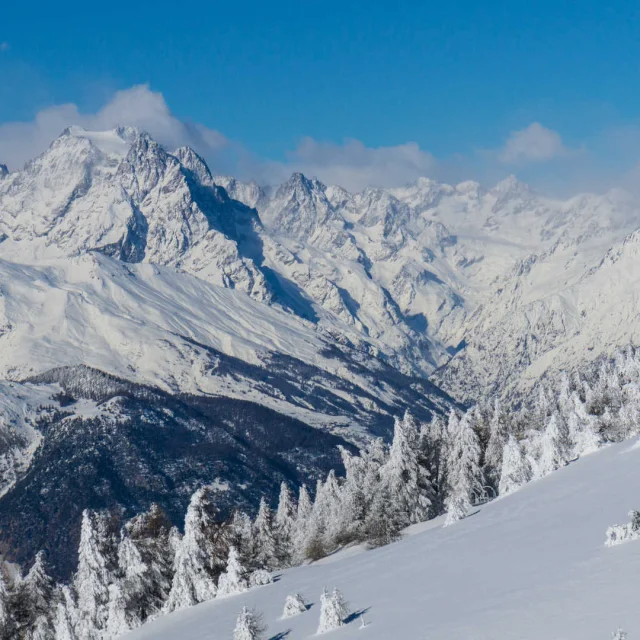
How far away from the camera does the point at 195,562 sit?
52438 millimetres

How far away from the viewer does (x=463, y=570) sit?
34.2 meters

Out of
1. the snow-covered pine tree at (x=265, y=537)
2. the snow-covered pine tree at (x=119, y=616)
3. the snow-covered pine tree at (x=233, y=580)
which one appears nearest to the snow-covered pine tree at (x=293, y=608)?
the snow-covered pine tree at (x=233, y=580)

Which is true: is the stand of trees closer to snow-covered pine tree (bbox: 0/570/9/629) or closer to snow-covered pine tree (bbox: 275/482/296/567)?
snow-covered pine tree (bbox: 0/570/9/629)

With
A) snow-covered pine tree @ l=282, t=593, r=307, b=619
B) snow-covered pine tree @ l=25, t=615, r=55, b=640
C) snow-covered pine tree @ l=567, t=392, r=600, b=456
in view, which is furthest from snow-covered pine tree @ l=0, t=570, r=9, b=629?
snow-covered pine tree @ l=567, t=392, r=600, b=456

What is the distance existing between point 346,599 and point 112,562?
29965 mm

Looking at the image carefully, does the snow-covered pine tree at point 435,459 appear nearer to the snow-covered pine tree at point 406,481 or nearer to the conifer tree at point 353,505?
the snow-covered pine tree at point 406,481

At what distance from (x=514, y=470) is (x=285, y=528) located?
147 feet

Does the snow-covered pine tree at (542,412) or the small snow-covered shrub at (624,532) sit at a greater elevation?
the snow-covered pine tree at (542,412)

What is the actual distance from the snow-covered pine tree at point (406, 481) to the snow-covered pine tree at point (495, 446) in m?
6.82

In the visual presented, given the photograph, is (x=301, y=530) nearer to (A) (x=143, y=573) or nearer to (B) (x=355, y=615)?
(A) (x=143, y=573)

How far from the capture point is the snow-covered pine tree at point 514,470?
6862 cm

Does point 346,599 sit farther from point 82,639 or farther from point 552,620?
point 82,639

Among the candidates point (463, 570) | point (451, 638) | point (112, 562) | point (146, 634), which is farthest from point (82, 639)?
point (451, 638)

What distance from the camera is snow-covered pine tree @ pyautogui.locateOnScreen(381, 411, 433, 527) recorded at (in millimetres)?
75562
